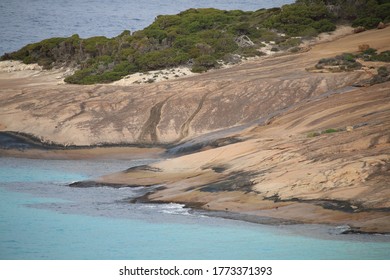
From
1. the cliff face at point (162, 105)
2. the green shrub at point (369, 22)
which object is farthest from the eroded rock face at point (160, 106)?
the green shrub at point (369, 22)

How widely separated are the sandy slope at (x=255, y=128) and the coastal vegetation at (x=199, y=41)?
186 cm

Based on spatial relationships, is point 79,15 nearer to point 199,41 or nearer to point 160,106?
point 199,41

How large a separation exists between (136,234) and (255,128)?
10.0m

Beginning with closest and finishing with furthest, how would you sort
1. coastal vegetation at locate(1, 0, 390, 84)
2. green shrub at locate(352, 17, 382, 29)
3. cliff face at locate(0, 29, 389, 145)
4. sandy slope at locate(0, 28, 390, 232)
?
sandy slope at locate(0, 28, 390, 232) < cliff face at locate(0, 29, 389, 145) < coastal vegetation at locate(1, 0, 390, 84) < green shrub at locate(352, 17, 382, 29)

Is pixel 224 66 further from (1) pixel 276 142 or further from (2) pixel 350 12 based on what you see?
(1) pixel 276 142

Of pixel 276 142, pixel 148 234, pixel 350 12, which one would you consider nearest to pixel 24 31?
pixel 350 12

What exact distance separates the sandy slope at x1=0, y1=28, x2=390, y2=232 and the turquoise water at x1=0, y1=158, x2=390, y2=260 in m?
0.86

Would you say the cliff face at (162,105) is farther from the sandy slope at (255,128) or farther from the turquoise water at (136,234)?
the turquoise water at (136,234)

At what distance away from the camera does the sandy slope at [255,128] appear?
22.2 metres

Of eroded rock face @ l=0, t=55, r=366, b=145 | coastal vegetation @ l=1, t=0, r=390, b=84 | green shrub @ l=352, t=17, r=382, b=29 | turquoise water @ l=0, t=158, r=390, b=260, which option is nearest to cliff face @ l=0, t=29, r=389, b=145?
eroded rock face @ l=0, t=55, r=366, b=145

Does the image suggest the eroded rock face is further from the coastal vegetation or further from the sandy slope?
the coastal vegetation

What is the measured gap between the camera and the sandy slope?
22.2m
